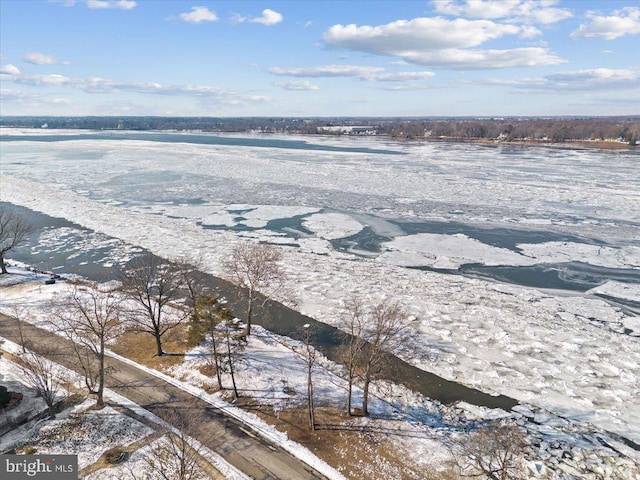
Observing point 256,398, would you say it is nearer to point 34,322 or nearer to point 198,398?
point 198,398

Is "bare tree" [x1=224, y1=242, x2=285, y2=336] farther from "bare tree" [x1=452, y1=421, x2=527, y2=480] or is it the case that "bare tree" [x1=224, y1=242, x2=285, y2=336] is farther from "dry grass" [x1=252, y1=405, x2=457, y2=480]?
"bare tree" [x1=452, y1=421, x2=527, y2=480]

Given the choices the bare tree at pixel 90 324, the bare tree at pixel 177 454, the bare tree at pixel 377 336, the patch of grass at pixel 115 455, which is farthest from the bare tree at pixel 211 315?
the bare tree at pixel 377 336

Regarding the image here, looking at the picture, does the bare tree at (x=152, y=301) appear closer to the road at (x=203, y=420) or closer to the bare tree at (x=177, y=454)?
the road at (x=203, y=420)

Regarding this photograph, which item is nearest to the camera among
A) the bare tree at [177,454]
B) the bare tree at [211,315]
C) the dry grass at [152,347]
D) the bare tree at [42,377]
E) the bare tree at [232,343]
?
the bare tree at [177,454]

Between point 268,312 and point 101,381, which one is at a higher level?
point 101,381

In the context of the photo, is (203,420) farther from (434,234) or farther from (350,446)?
(434,234)

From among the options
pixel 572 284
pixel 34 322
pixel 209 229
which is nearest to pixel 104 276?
pixel 34 322

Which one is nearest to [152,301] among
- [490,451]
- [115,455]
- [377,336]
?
[115,455]
